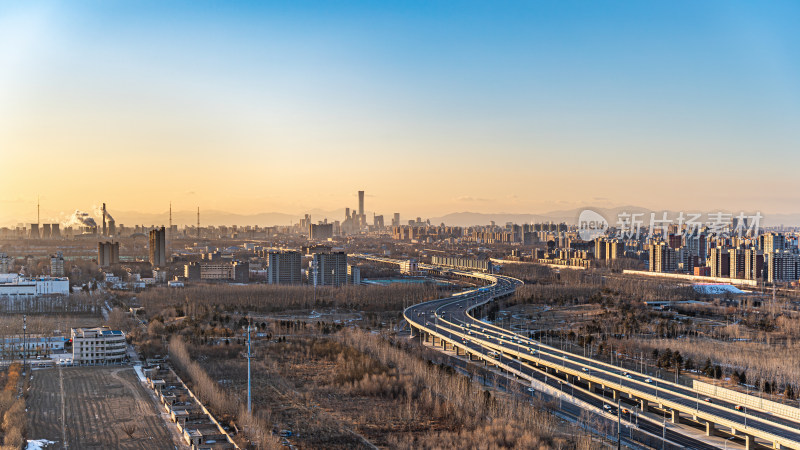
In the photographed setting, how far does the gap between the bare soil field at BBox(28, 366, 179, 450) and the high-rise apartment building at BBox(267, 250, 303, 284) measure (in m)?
16.7

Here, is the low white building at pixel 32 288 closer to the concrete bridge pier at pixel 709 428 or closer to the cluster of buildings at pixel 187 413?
the cluster of buildings at pixel 187 413

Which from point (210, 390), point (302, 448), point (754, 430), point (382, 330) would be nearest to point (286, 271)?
point (382, 330)

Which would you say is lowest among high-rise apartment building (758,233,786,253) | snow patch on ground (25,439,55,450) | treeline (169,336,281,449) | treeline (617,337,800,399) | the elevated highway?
snow patch on ground (25,439,55,450)

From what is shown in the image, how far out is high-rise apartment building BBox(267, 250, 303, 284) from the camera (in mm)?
30406

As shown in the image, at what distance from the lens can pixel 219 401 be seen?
10609mm

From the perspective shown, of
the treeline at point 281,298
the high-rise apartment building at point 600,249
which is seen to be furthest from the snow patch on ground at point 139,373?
the high-rise apartment building at point 600,249

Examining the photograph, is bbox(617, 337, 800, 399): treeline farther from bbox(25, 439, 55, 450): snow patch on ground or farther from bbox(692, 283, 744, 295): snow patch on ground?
bbox(692, 283, 744, 295): snow patch on ground

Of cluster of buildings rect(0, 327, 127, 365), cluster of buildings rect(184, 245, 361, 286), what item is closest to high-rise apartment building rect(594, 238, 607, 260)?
cluster of buildings rect(184, 245, 361, 286)

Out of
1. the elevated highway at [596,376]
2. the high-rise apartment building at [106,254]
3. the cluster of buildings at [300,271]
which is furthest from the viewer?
the high-rise apartment building at [106,254]

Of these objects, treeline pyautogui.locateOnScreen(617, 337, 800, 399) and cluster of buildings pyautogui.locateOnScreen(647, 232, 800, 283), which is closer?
treeline pyautogui.locateOnScreen(617, 337, 800, 399)

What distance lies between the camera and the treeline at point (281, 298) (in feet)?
74.5

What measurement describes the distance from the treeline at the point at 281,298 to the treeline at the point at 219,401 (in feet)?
24.7

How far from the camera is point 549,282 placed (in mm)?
30578

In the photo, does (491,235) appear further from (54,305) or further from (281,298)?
(54,305)
